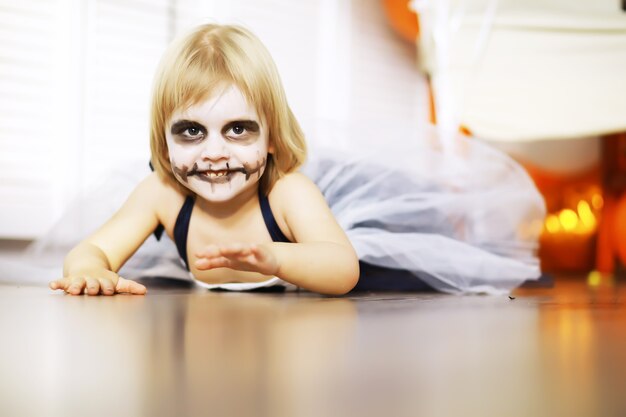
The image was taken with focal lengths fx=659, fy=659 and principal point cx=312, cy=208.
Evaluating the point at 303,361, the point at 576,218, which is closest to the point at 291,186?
the point at 303,361

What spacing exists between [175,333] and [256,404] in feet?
0.67

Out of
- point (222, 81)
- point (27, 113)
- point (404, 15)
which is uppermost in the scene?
point (404, 15)

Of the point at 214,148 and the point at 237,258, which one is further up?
the point at 214,148

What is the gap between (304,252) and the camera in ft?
2.34

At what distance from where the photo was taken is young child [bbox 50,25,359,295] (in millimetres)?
734

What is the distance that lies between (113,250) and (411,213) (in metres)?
0.42

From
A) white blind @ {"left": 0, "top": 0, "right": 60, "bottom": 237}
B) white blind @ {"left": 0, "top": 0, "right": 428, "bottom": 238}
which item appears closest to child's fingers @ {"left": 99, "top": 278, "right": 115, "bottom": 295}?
white blind @ {"left": 0, "top": 0, "right": 428, "bottom": 238}

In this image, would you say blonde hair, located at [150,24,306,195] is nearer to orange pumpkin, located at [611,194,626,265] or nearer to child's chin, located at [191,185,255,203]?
child's chin, located at [191,185,255,203]

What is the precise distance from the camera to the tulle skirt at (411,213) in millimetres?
904

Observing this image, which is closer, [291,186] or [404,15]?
[291,186]

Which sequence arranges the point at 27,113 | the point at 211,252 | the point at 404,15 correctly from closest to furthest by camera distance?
1. the point at 211,252
2. the point at 27,113
3. the point at 404,15

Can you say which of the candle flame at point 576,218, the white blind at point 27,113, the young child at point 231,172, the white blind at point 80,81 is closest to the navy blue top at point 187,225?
the young child at point 231,172

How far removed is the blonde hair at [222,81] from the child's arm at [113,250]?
7 cm

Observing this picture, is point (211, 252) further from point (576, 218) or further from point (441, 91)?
point (576, 218)
